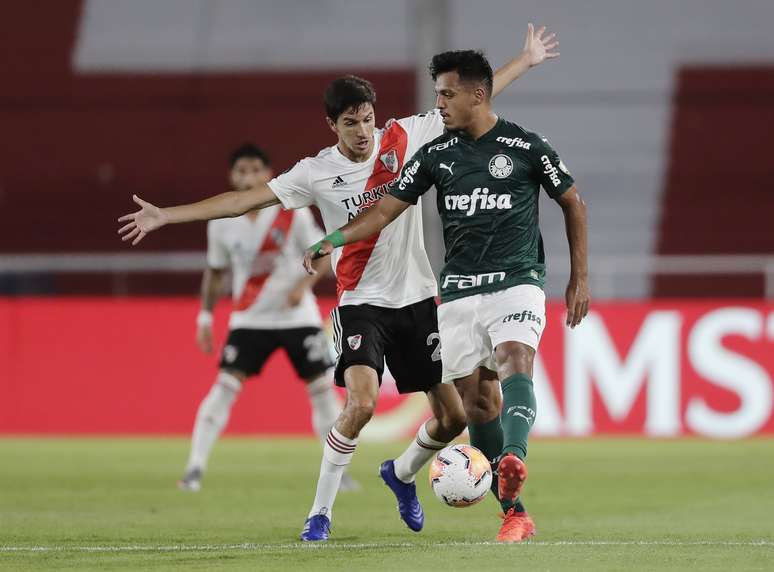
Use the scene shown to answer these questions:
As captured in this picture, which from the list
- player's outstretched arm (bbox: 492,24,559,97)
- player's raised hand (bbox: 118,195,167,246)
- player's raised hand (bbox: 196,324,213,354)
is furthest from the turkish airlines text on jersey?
player's raised hand (bbox: 118,195,167,246)

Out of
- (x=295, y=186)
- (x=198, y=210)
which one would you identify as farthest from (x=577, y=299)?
(x=198, y=210)

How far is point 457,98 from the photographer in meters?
7.21

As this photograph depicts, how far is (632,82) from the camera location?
23.2 meters

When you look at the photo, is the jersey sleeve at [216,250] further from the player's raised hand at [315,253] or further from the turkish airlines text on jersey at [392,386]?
the turkish airlines text on jersey at [392,386]

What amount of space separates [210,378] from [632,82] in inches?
414

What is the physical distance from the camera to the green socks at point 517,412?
6.73 meters

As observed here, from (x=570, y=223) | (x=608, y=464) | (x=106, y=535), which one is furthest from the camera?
(x=608, y=464)

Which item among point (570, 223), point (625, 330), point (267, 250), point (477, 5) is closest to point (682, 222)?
point (477, 5)

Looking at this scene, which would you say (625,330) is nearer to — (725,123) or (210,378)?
(210,378)

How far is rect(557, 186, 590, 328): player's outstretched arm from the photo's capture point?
7.17 m

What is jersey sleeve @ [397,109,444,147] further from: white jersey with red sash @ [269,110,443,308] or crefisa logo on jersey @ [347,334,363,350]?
crefisa logo on jersey @ [347,334,363,350]

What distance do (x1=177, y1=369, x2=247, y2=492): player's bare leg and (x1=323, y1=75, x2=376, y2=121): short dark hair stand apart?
12.0 feet

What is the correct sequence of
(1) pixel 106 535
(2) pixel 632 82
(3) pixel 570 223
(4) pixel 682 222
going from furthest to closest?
(2) pixel 632 82
(4) pixel 682 222
(1) pixel 106 535
(3) pixel 570 223

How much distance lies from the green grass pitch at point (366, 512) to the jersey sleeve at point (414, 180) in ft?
5.43
